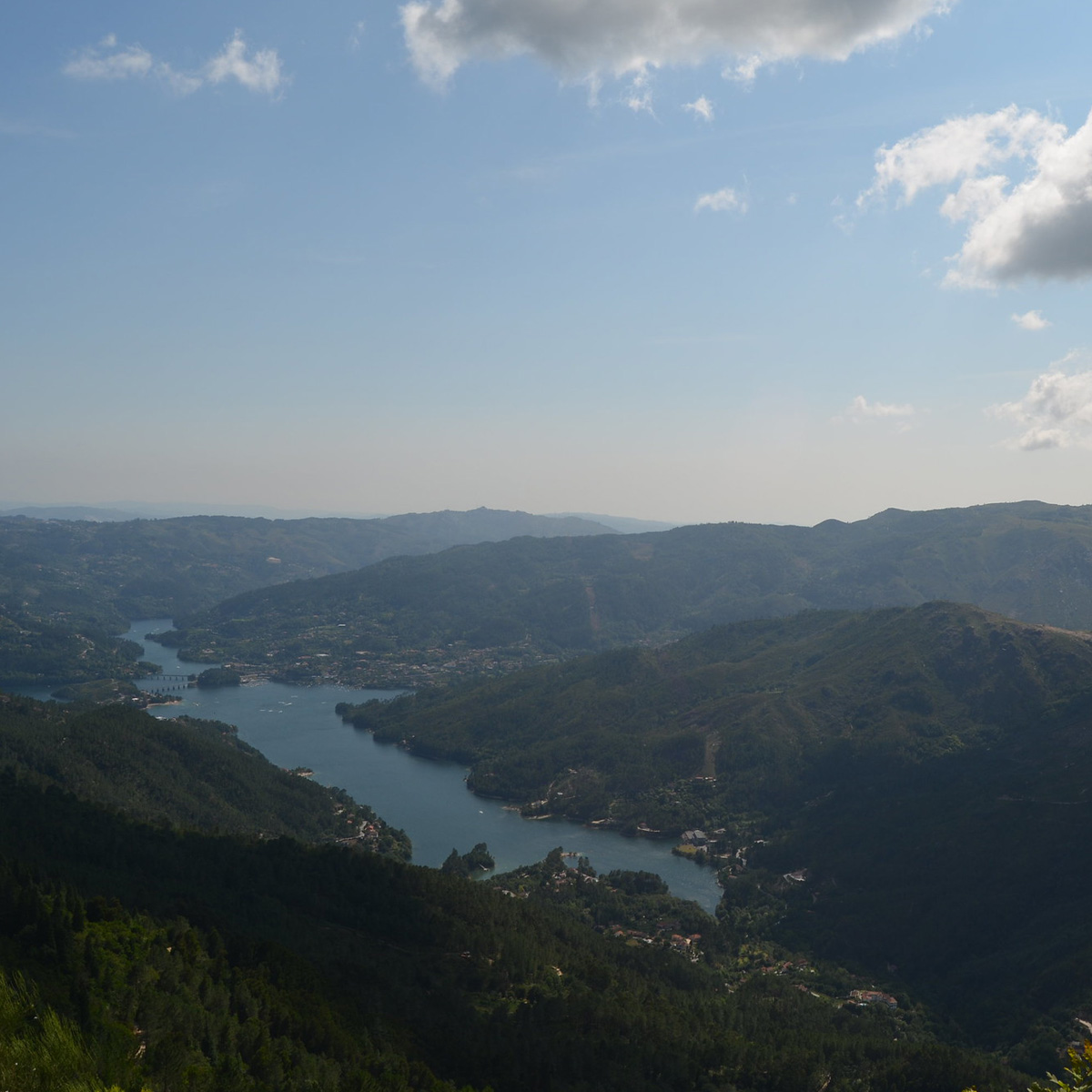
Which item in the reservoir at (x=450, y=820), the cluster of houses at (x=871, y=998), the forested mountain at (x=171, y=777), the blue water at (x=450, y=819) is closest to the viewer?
the cluster of houses at (x=871, y=998)

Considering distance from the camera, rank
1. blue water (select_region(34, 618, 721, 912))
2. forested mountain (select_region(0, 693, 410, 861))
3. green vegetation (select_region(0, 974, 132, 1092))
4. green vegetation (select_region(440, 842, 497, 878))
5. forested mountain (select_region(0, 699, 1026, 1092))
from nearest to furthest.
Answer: green vegetation (select_region(0, 974, 132, 1092)) → forested mountain (select_region(0, 699, 1026, 1092)) → forested mountain (select_region(0, 693, 410, 861)) → green vegetation (select_region(440, 842, 497, 878)) → blue water (select_region(34, 618, 721, 912))

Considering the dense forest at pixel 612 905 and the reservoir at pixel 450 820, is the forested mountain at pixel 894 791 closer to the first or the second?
the dense forest at pixel 612 905

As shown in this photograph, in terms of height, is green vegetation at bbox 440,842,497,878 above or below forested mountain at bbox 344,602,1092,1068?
below

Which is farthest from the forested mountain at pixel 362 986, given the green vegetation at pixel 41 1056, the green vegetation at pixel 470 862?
the green vegetation at pixel 470 862

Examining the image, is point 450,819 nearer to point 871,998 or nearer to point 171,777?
point 171,777

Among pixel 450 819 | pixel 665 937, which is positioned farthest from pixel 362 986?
pixel 450 819

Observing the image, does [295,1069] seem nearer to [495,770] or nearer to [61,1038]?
[61,1038]

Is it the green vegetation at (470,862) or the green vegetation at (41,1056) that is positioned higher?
the green vegetation at (41,1056)

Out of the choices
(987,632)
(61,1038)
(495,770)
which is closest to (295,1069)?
(61,1038)

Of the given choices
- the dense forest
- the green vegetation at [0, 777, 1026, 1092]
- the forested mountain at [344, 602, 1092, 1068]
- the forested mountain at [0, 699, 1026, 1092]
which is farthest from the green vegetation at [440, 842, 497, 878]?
the forested mountain at [344, 602, 1092, 1068]

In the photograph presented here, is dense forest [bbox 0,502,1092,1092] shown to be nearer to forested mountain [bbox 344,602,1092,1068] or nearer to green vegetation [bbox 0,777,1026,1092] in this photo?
green vegetation [bbox 0,777,1026,1092]
